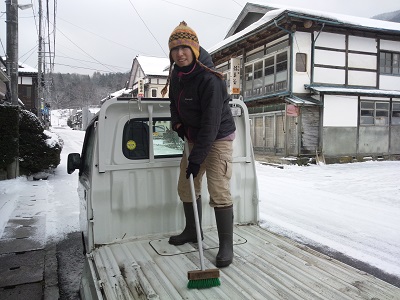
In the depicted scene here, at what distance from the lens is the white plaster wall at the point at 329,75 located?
14.9m

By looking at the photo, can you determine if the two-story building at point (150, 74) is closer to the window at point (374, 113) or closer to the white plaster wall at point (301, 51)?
the white plaster wall at point (301, 51)

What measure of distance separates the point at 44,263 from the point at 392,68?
18.0 meters

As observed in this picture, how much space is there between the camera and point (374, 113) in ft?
51.6

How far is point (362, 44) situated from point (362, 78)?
1611mm

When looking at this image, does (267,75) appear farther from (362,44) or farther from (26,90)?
(26,90)

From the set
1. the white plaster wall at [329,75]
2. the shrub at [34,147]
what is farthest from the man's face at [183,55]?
the white plaster wall at [329,75]

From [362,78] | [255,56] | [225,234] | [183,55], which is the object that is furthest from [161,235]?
[255,56]

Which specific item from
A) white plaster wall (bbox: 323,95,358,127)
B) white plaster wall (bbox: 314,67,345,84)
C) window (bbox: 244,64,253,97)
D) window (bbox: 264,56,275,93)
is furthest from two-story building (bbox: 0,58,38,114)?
white plaster wall (bbox: 323,95,358,127)

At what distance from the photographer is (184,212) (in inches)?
123

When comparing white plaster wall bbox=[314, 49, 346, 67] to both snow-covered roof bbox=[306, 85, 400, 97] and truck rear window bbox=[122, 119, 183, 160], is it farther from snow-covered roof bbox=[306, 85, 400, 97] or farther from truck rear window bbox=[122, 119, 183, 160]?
truck rear window bbox=[122, 119, 183, 160]

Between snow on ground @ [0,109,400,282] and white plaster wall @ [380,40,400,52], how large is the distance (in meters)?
8.42

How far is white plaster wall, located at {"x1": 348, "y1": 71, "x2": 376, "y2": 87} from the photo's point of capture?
15.6m

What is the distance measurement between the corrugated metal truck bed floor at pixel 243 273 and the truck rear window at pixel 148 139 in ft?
2.74

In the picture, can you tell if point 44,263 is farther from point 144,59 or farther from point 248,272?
point 144,59
